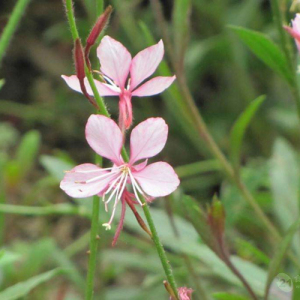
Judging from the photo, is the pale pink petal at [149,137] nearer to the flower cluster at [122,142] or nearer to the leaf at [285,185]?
the flower cluster at [122,142]

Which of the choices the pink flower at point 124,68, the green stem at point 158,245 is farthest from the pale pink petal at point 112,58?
the green stem at point 158,245

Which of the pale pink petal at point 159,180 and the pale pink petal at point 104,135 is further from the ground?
the pale pink petal at point 104,135

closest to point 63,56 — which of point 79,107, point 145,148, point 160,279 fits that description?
point 79,107

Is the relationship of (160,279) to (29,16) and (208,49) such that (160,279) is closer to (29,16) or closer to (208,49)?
(208,49)

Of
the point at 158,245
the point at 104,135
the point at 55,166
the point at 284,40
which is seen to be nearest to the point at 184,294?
the point at 158,245

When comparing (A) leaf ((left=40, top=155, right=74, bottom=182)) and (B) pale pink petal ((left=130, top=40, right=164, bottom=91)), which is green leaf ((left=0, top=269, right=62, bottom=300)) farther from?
(A) leaf ((left=40, top=155, right=74, bottom=182))

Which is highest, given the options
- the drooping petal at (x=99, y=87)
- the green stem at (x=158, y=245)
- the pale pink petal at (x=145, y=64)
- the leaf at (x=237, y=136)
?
the pale pink petal at (x=145, y=64)

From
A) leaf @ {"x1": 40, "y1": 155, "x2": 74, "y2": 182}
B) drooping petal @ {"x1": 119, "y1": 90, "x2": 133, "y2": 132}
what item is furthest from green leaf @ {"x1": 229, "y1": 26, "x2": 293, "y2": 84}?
leaf @ {"x1": 40, "y1": 155, "x2": 74, "y2": 182}
